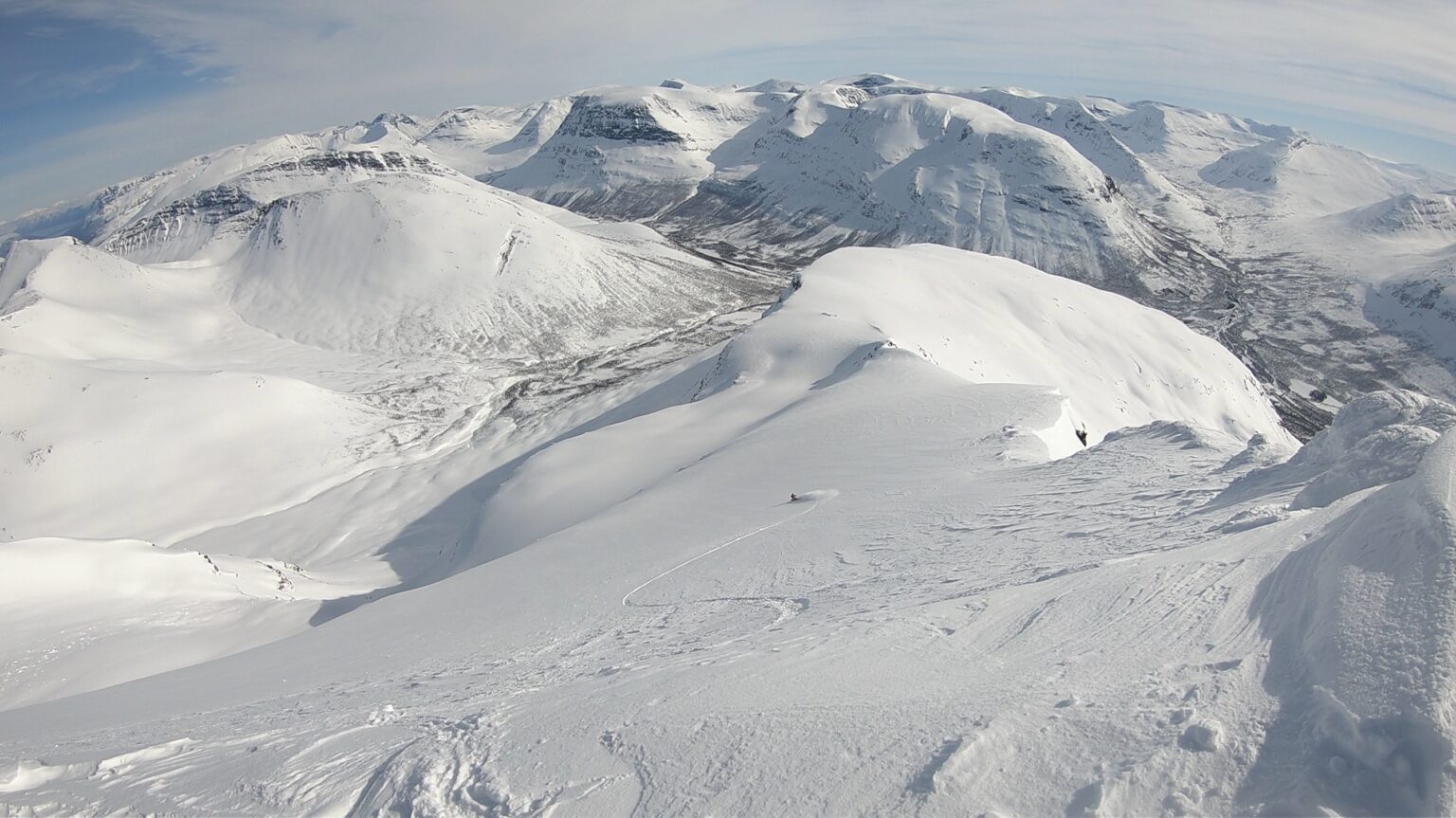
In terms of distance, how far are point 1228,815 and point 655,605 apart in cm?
652

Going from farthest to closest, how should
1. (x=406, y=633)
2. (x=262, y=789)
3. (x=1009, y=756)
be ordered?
(x=406, y=633) < (x=262, y=789) < (x=1009, y=756)

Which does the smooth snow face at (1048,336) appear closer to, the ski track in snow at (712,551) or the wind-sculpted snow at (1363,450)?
the ski track in snow at (712,551)

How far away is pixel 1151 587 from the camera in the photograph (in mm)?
5656

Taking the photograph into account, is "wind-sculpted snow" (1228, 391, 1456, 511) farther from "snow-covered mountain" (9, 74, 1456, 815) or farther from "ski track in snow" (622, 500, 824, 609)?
"ski track in snow" (622, 500, 824, 609)

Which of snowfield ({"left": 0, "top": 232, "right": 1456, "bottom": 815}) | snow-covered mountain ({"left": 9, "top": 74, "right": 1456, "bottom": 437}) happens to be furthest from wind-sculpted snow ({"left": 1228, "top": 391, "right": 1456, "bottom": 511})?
snow-covered mountain ({"left": 9, "top": 74, "right": 1456, "bottom": 437})

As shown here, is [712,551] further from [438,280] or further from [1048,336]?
[438,280]

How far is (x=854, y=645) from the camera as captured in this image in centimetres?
589

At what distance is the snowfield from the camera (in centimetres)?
387

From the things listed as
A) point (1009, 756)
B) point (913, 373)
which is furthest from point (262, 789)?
point (913, 373)

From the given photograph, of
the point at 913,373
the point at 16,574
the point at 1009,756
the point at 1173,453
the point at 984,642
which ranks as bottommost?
the point at 16,574

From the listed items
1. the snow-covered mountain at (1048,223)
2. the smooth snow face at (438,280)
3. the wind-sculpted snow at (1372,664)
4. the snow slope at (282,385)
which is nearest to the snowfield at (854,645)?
the wind-sculpted snow at (1372,664)

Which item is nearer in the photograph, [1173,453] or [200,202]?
[1173,453]

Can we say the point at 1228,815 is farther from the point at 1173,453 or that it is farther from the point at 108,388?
the point at 108,388

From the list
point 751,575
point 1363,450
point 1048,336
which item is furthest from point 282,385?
point 1363,450
